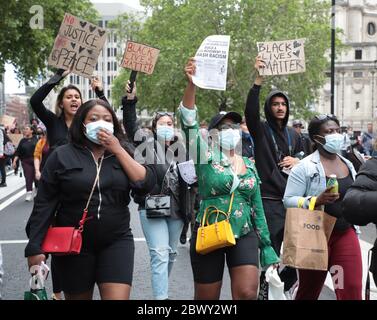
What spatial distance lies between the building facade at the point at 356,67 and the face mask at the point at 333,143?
4008 inches

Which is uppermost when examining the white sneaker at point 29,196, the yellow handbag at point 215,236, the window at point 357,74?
the window at point 357,74

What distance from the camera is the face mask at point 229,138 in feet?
18.0

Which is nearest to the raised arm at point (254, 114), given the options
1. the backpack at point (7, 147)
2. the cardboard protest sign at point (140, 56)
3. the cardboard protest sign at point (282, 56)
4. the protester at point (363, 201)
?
the cardboard protest sign at point (282, 56)

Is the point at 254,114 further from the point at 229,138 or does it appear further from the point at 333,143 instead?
the point at 333,143

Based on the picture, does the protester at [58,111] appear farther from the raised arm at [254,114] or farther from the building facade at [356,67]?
the building facade at [356,67]

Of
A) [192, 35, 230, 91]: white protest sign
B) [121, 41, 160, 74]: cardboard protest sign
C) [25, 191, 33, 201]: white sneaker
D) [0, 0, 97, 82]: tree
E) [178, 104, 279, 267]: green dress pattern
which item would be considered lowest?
[25, 191, 33, 201]: white sneaker

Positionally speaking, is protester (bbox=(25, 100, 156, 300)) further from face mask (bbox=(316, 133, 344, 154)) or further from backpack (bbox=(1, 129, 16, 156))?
backpack (bbox=(1, 129, 16, 156))

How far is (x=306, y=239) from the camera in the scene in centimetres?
482

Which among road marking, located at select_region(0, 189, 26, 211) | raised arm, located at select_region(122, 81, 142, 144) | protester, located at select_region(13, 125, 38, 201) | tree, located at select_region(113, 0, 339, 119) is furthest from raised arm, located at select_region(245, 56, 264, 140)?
tree, located at select_region(113, 0, 339, 119)

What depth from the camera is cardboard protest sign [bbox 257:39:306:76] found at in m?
7.78

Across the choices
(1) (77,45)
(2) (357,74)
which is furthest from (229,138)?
(2) (357,74)

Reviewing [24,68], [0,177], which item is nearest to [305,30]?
[24,68]

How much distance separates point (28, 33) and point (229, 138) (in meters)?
22.4

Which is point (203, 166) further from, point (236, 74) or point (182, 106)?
point (236, 74)
